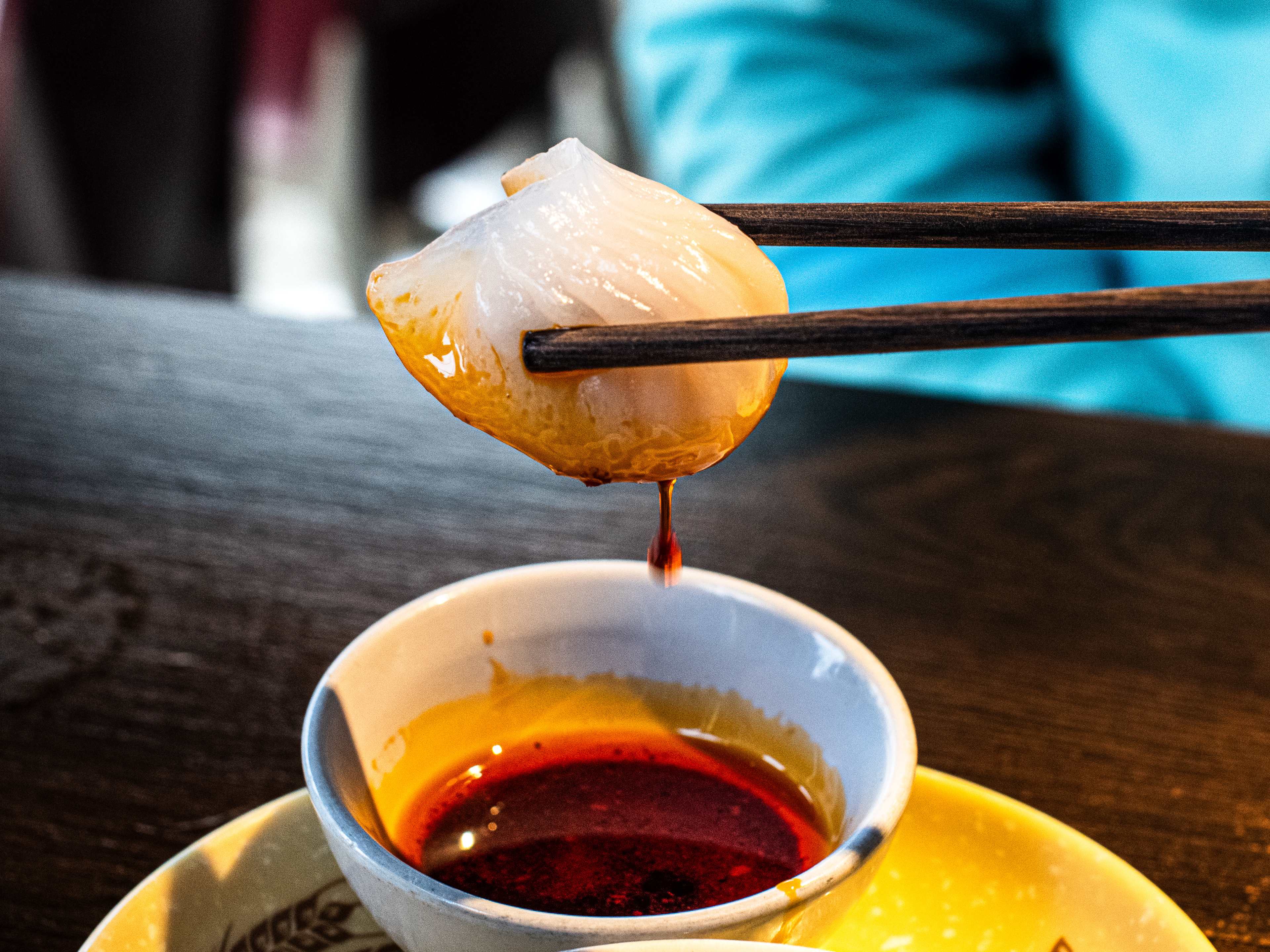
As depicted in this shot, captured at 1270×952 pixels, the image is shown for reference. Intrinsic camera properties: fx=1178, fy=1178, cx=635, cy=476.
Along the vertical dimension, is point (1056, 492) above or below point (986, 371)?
above

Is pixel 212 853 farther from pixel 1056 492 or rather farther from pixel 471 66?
pixel 471 66

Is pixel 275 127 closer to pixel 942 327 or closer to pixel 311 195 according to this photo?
pixel 311 195

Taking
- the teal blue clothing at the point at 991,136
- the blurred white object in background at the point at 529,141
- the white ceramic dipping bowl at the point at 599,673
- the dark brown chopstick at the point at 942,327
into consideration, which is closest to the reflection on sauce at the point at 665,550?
the white ceramic dipping bowl at the point at 599,673

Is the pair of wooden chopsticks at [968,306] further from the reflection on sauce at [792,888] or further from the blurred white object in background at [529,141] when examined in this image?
the blurred white object in background at [529,141]

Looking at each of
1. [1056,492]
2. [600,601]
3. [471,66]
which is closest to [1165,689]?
[1056,492]

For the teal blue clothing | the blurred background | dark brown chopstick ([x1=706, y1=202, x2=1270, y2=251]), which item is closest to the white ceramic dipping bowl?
dark brown chopstick ([x1=706, y1=202, x2=1270, y2=251])
